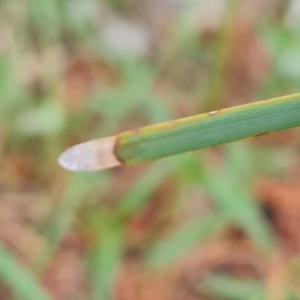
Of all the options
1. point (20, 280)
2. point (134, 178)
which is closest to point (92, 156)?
point (20, 280)

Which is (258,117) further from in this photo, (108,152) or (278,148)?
(278,148)

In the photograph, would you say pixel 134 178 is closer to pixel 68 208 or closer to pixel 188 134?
pixel 68 208

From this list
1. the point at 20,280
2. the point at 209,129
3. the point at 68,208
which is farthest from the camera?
the point at 68,208

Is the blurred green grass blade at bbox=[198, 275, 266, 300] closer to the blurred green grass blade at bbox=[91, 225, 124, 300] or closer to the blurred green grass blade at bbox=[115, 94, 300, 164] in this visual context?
the blurred green grass blade at bbox=[91, 225, 124, 300]

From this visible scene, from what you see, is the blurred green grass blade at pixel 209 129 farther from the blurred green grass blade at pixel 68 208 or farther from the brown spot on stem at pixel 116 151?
the blurred green grass blade at pixel 68 208

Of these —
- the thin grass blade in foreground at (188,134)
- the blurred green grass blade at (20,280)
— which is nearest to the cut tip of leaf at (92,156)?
the thin grass blade in foreground at (188,134)

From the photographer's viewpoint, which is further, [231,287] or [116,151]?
[231,287]

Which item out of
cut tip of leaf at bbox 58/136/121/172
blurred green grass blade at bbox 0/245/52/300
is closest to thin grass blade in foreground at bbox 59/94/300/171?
cut tip of leaf at bbox 58/136/121/172
